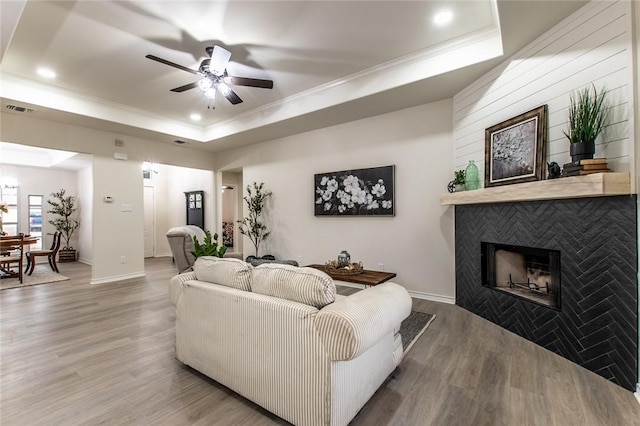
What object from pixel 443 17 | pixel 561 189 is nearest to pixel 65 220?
pixel 443 17

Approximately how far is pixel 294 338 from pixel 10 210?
9928 mm

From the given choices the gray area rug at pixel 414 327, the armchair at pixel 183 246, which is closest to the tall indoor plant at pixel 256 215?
the armchair at pixel 183 246

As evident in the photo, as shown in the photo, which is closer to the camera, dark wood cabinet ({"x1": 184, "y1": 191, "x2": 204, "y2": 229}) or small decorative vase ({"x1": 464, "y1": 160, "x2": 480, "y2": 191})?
small decorative vase ({"x1": 464, "y1": 160, "x2": 480, "y2": 191})

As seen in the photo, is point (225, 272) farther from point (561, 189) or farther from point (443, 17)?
point (443, 17)

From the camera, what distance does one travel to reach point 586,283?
2268 mm

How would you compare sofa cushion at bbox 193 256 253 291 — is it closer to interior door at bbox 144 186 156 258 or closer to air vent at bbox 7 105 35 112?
air vent at bbox 7 105 35 112

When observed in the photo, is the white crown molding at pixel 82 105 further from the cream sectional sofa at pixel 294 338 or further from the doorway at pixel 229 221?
the cream sectional sofa at pixel 294 338

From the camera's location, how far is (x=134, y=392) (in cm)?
198

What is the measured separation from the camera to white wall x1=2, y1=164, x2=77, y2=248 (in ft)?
24.8

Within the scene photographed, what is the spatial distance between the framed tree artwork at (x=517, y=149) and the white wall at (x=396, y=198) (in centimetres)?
78

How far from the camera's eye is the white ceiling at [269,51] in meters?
2.61

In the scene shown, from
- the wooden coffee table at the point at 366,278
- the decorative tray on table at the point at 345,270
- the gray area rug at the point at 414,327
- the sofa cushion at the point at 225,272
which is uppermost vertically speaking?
the sofa cushion at the point at 225,272

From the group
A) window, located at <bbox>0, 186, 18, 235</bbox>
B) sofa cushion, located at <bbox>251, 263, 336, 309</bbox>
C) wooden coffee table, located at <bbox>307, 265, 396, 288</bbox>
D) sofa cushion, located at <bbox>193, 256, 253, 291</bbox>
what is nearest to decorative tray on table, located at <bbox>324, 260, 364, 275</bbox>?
wooden coffee table, located at <bbox>307, 265, 396, 288</bbox>

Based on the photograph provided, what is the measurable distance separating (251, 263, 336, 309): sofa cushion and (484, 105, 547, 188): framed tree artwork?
2364 millimetres
